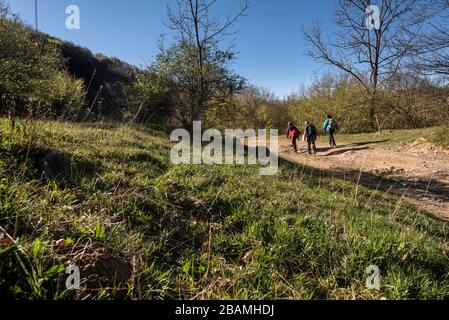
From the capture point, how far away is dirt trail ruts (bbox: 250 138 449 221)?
8069mm

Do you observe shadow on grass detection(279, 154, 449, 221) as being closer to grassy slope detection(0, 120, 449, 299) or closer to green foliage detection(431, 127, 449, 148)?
grassy slope detection(0, 120, 449, 299)

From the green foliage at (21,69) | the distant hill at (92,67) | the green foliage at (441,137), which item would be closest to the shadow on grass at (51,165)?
the green foliage at (21,69)

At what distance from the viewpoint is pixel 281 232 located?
9.78ft

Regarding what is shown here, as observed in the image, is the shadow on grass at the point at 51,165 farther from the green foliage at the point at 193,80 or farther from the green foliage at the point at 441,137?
the green foliage at the point at 441,137

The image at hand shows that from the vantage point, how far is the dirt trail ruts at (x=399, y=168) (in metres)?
8.07

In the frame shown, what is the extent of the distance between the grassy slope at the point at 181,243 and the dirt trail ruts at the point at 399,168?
3667 millimetres

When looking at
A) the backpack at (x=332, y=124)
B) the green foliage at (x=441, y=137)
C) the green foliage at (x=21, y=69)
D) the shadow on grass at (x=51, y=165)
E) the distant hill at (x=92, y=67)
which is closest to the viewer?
the shadow on grass at (x=51, y=165)

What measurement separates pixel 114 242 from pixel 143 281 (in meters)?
0.48

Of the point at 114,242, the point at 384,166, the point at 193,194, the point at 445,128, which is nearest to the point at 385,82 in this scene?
the point at 445,128

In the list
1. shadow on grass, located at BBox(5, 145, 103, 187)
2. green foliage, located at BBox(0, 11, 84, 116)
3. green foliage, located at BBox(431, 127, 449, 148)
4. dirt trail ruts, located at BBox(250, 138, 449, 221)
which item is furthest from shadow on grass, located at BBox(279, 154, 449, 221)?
green foliage, located at BBox(0, 11, 84, 116)

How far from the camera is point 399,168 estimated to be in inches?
445

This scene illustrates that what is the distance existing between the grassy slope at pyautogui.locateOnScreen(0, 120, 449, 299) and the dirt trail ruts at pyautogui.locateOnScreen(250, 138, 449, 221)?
3.67 m
